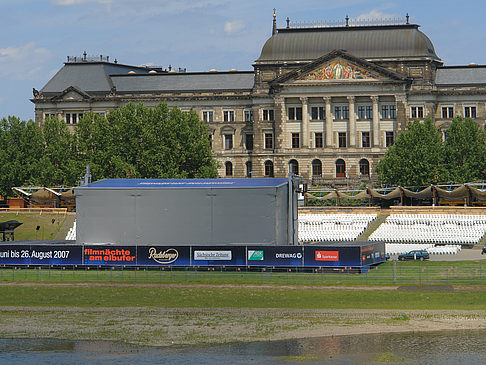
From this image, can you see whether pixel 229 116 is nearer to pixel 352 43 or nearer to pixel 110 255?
pixel 352 43

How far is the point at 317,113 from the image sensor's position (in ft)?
535

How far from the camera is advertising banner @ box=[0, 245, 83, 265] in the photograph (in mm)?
74438

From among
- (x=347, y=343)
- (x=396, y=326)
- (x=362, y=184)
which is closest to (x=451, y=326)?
(x=396, y=326)

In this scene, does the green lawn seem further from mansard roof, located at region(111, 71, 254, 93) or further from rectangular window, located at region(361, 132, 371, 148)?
rectangular window, located at region(361, 132, 371, 148)

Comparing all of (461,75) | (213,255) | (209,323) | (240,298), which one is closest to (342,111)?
(461,75)

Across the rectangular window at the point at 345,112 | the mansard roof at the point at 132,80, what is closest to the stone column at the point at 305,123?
the rectangular window at the point at 345,112

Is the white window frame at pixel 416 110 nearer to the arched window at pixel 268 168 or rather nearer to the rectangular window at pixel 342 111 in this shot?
the rectangular window at pixel 342 111

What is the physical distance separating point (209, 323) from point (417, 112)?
113864mm

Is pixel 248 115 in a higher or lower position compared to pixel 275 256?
higher

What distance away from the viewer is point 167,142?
141 metres

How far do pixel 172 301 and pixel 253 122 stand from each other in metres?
110

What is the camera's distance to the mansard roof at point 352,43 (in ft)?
518

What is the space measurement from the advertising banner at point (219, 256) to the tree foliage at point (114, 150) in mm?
64223

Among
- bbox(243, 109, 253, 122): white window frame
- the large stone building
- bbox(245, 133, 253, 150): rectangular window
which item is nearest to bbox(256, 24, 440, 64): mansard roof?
the large stone building
